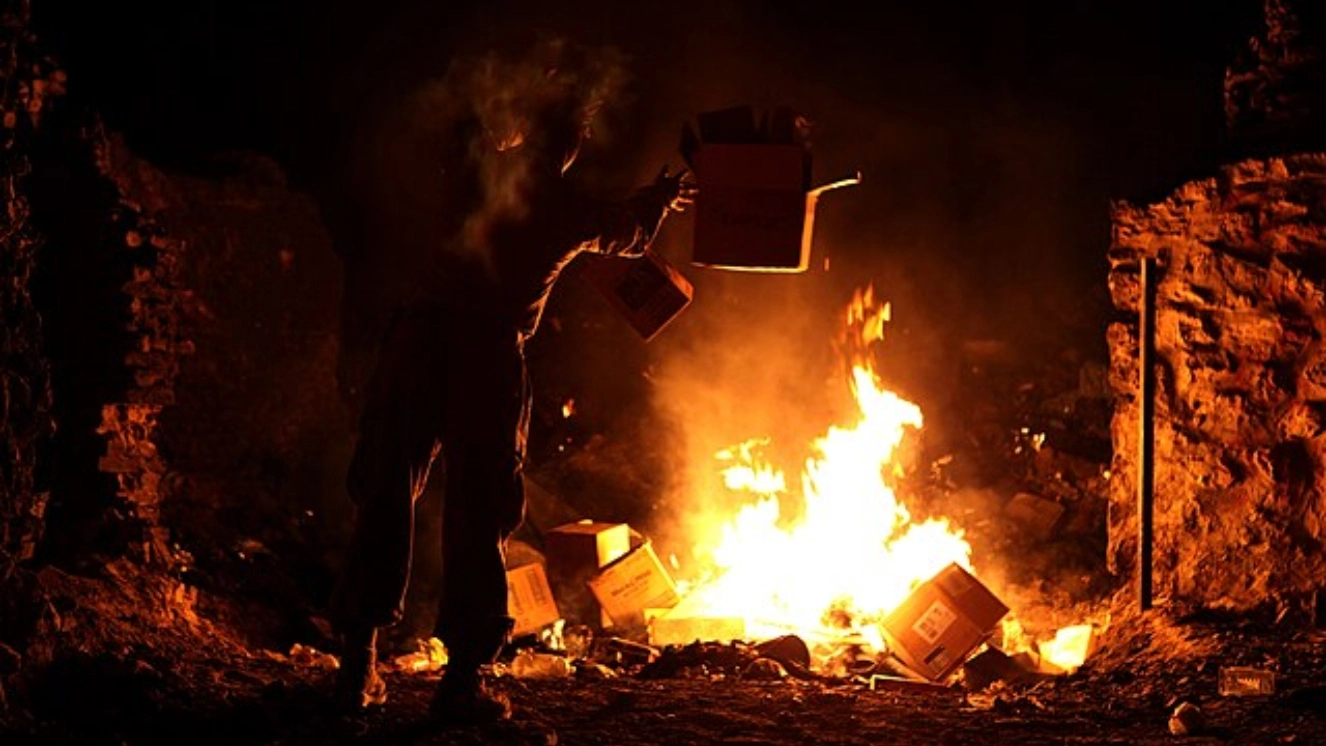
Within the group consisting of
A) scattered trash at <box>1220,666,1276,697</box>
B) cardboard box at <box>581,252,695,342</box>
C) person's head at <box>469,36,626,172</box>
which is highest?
person's head at <box>469,36,626,172</box>

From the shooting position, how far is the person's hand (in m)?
4.96

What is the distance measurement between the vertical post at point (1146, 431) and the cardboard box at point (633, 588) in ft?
9.55

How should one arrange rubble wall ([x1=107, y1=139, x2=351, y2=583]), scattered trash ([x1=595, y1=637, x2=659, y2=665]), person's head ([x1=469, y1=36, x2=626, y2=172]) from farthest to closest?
rubble wall ([x1=107, y1=139, x2=351, y2=583])
scattered trash ([x1=595, y1=637, x2=659, y2=665])
person's head ([x1=469, y1=36, x2=626, y2=172])

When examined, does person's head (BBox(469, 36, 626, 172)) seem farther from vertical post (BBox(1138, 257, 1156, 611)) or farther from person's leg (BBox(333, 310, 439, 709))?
vertical post (BBox(1138, 257, 1156, 611))

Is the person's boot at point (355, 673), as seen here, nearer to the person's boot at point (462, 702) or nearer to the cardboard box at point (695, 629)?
the person's boot at point (462, 702)

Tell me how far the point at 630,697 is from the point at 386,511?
1380 millimetres

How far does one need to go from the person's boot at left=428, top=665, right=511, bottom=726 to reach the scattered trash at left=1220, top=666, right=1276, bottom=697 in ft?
9.04

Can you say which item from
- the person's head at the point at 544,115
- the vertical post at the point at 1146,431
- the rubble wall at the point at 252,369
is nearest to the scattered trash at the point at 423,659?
the rubble wall at the point at 252,369

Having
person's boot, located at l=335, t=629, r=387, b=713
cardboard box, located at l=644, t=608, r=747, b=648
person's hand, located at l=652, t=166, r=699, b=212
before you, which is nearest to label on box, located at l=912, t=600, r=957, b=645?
cardboard box, located at l=644, t=608, r=747, b=648

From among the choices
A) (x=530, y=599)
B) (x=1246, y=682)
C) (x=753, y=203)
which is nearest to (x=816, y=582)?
(x=530, y=599)

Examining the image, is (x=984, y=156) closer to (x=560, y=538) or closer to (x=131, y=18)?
(x=560, y=538)

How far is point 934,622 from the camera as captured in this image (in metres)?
6.36

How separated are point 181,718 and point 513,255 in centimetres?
Result: 197

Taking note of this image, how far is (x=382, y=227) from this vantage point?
378 inches
